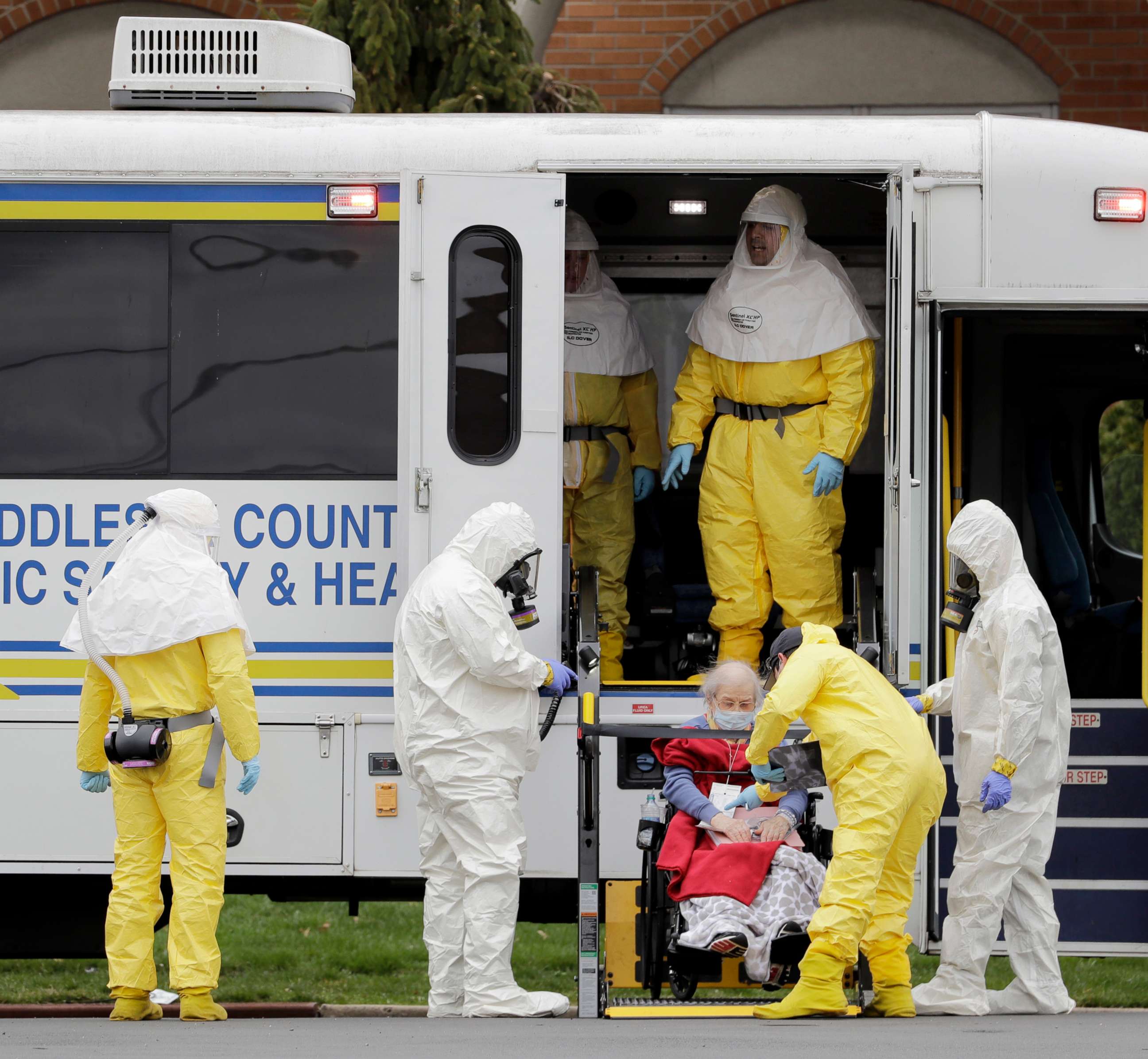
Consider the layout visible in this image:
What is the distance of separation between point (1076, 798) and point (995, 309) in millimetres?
1657

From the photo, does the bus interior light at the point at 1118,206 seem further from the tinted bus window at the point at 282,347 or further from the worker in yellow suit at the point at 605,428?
the tinted bus window at the point at 282,347

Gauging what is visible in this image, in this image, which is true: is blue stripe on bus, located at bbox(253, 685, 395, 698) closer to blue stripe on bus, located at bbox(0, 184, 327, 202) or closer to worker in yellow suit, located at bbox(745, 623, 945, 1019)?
worker in yellow suit, located at bbox(745, 623, 945, 1019)

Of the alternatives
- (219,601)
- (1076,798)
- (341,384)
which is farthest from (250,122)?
(1076,798)

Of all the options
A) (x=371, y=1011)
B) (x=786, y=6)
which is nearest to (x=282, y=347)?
(x=371, y=1011)

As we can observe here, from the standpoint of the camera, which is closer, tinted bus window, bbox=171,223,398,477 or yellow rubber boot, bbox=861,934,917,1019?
yellow rubber boot, bbox=861,934,917,1019

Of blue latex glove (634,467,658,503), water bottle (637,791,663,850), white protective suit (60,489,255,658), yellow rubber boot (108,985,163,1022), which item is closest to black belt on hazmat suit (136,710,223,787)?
white protective suit (60,489,255,658)

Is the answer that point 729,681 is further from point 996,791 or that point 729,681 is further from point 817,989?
point 817,989

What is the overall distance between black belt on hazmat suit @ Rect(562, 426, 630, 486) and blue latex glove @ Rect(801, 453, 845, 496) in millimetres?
980

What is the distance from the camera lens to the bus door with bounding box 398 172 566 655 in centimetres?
516

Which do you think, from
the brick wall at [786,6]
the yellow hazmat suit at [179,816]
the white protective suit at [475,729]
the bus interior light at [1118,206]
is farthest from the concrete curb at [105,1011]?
the brick wall at [786,6]

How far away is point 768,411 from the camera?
5.85 metres

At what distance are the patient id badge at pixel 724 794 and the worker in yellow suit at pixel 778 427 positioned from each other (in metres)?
0.80

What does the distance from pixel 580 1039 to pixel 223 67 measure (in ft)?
11.5

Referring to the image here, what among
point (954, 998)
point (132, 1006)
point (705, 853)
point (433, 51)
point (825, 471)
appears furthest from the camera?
point (433, 51)
